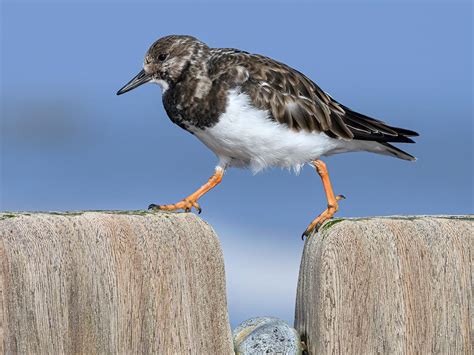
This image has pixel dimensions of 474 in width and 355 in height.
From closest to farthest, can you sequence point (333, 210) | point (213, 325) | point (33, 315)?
point (33, 315)
point (213, 325)
point (333, 210)

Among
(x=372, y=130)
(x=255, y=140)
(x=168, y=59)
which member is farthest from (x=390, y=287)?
(x=168, y=59)

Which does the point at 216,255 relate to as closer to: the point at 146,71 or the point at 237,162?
the point at 237,162

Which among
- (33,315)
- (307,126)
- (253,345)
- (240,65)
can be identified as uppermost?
(240,65)

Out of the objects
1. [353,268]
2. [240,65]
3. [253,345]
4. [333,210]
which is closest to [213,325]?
[253,345]

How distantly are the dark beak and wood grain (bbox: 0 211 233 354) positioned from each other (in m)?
3.22

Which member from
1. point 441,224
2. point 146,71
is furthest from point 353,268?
point 146,71

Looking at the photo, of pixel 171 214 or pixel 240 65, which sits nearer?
pixel 171 214

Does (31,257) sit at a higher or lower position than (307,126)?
lower

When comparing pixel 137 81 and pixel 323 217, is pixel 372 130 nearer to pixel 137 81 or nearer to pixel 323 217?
pixel 323 217

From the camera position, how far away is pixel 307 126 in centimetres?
1379

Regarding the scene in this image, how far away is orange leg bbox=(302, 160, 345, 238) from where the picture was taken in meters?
12.9

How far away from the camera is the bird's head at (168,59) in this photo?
1397 centimetres

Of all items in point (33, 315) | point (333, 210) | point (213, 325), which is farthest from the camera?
point (333, 210)

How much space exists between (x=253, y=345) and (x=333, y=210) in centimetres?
251
